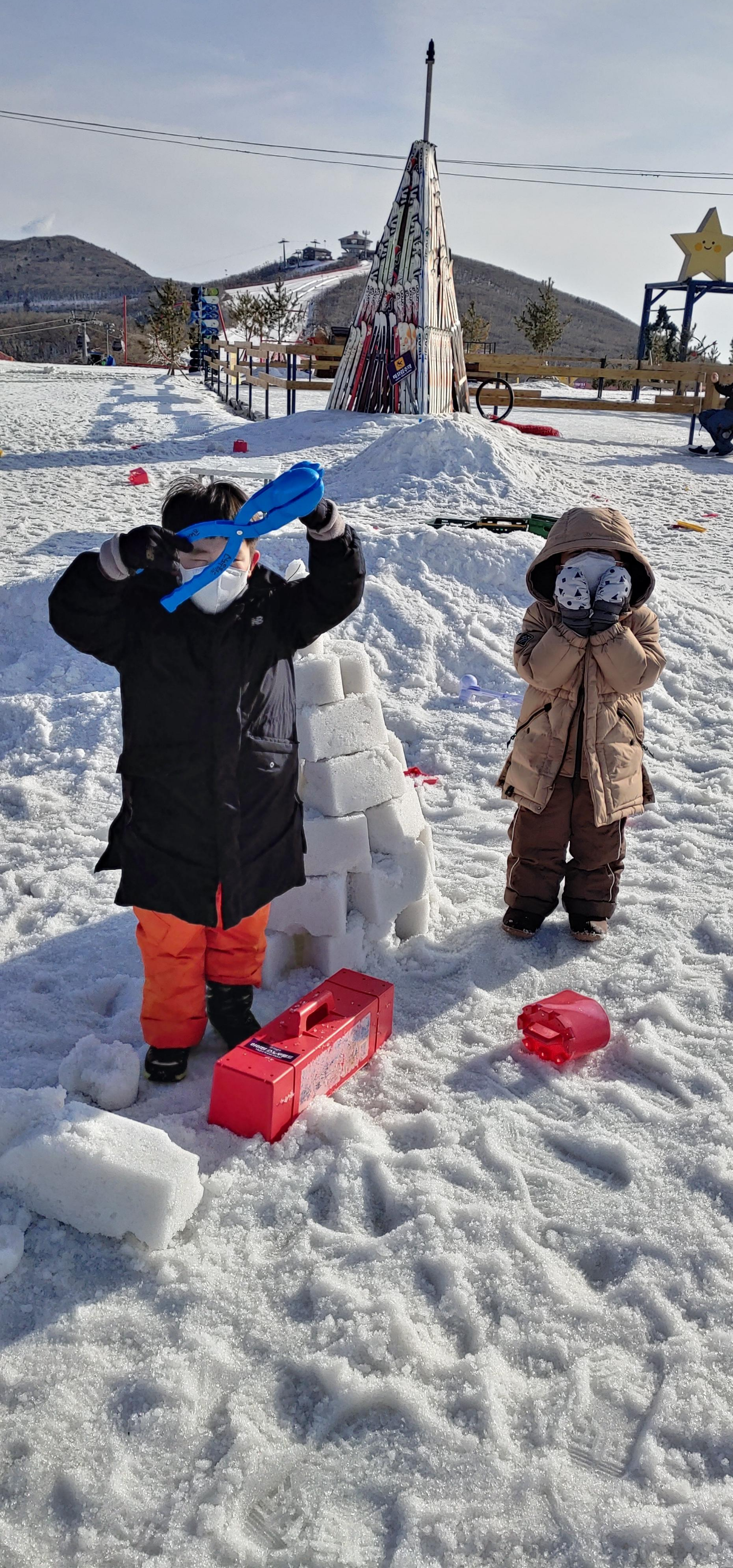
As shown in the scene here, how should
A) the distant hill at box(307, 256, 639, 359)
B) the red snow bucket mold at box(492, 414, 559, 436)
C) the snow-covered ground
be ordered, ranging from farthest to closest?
the distant hill at box(307, 256, 639, 359) < the red snow bucket mold at box(492, 414, 559, 436) < the snow-covered ground

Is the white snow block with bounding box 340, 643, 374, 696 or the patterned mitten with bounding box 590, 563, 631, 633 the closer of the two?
the patterned mitten with bounding box 590, 563, 631, 633

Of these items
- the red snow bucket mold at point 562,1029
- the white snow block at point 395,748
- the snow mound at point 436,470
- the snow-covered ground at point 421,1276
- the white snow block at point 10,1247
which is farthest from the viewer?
the snow mound at point 436,470

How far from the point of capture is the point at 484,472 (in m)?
9.23

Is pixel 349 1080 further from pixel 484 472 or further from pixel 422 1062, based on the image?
pixel 484 472

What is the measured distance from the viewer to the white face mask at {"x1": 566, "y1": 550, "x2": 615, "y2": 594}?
2.94 meters

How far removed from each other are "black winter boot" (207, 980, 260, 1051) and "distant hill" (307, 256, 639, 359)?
60.5 meters

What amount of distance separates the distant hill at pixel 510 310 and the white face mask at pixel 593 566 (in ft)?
196

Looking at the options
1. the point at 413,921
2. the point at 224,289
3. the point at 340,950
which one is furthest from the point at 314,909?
the point at 224,289

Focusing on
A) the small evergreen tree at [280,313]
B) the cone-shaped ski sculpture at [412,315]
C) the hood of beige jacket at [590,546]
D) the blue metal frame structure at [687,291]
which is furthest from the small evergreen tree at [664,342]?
the hood of beige jacket at [590,546]

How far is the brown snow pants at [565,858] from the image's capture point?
10.5 feet

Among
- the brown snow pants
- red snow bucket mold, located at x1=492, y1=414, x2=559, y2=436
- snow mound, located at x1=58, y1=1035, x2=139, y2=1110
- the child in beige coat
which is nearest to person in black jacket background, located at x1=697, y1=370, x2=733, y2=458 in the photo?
red snow bucket mold, located at x1=492, y1=414, x2=559, y2=436

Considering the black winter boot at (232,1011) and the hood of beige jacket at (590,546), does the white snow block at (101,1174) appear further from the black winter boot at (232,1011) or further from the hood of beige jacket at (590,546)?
the hood of beige jacket at (590,546)

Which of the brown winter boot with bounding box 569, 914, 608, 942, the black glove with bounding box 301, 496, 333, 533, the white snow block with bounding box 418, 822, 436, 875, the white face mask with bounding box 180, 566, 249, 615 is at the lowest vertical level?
the brown winter boot with bounding box 569, 914, 608, 942

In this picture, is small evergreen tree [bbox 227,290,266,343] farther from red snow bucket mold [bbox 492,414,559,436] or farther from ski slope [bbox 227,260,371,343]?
ski slope [bbox 227,260,371,343]
